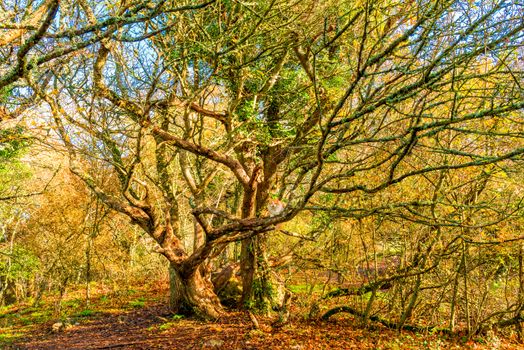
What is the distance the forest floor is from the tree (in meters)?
0.80

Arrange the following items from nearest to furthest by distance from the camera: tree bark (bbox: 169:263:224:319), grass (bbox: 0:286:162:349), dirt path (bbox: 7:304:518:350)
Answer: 1. dirt path (bbox: 7:304:518:350)
2. tree bark (bbox: 169:263:224:319)
3. grass (bbox: 0:286:162:349)

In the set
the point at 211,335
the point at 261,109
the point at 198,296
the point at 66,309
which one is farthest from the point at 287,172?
the point at 66,309

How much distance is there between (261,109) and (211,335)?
5.03 m

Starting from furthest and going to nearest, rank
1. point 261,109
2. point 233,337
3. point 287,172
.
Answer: point 261,109, point 233,337, point 287,172

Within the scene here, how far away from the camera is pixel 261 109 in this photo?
884cm

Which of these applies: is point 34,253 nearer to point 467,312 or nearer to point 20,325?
point 20,325

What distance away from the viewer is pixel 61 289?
1188 centimetres

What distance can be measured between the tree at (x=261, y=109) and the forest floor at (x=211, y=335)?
0.80 meters

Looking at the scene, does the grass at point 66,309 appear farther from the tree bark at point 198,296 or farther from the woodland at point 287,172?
the woodland at point 287,172

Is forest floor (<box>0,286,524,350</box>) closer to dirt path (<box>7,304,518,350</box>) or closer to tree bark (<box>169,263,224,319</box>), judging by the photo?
dirt path (<box>7,304,518,350</box>)

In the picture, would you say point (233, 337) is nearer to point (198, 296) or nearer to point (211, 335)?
point (211, 335)

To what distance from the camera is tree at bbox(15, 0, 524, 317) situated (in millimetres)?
4922

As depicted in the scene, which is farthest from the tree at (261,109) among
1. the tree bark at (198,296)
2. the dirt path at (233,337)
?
the dirt path at (233,337)

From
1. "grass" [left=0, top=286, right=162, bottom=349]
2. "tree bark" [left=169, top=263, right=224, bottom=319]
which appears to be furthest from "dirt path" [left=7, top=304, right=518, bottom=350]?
"grass" [left=0, top=286, right=162, bottom=349]
